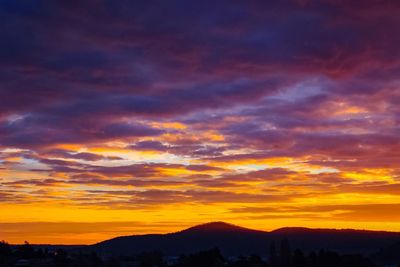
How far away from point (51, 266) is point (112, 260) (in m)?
14.7

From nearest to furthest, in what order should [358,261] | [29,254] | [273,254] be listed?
[358,261]
[273,254]
[29,254]

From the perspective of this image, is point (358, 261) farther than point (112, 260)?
No

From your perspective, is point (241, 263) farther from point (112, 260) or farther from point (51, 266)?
point (51, 266)

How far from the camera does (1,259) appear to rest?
142250mm

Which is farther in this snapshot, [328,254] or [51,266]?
[51,266]

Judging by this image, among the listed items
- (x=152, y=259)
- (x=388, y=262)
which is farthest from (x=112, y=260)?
(x=388, y=262)

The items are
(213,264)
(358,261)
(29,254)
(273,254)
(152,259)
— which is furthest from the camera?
(29,254)

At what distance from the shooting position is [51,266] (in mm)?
139250

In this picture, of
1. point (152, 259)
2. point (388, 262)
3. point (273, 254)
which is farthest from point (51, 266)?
point (388, 262)

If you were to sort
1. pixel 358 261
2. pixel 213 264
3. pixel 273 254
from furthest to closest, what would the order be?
pixel 273 254
pixel 213 264
pixel 358 261

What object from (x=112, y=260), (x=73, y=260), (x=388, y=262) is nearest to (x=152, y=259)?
(x=112, y=260)

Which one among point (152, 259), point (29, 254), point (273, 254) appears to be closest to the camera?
point (273, 254)

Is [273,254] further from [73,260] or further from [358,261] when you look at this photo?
[73,260]

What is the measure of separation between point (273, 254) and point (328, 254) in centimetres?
2259
